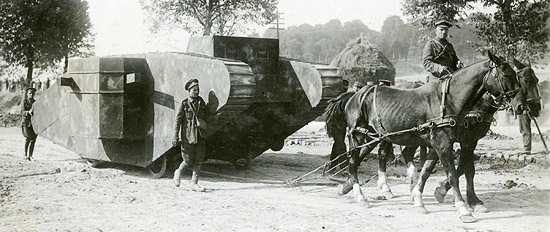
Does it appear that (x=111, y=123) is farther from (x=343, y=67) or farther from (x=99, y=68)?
(x=343, y=67)

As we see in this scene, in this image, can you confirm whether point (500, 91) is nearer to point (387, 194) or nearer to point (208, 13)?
point (387, 194)

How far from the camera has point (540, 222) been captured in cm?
672

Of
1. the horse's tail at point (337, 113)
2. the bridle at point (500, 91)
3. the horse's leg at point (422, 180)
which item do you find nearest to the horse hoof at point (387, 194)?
the horse's leg at point (422, 180)

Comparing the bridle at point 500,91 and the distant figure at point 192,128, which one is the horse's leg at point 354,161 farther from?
the distant figure at point 192,128

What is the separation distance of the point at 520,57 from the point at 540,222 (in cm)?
780

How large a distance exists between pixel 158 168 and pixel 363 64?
18998 millimetres

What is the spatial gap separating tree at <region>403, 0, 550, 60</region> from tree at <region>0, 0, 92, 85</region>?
1065 cm

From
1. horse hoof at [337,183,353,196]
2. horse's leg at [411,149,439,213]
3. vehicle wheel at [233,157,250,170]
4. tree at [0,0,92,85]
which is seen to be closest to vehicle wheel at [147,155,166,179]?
vehicle wheel at [233,157,250,170]

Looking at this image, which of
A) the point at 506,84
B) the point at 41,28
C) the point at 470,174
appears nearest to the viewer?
the point at 506,84

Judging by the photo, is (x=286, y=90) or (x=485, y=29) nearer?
(x=286, y=90)

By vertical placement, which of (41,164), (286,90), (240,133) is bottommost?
(41,164)

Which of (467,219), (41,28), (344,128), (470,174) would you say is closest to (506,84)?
(470,174)

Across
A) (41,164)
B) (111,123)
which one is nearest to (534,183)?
(111,123)

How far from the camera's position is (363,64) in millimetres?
28484
